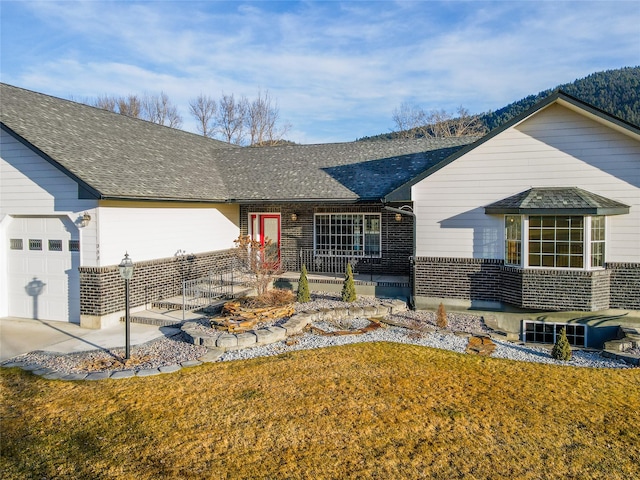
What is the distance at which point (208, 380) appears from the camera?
6859 millimetres

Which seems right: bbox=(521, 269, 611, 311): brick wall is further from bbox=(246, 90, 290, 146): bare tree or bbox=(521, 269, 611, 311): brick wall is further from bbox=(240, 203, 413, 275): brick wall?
bbox=(246, 90, 290, 146): bare tree

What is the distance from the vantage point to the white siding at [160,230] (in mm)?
10469

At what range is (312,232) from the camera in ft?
52.1

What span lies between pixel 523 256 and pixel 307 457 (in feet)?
27.8

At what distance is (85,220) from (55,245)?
1600mm

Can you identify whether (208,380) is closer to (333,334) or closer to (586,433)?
(333,334)

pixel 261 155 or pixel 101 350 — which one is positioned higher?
pixel 261 155

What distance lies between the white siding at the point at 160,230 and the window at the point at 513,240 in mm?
9367

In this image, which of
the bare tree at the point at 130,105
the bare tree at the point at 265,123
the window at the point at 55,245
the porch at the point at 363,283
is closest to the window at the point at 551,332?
the porch at the point at 363,283

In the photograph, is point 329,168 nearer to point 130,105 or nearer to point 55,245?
point 55,245

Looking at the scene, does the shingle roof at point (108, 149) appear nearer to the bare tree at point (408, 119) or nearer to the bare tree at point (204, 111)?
the bare tree at point (204, 111)

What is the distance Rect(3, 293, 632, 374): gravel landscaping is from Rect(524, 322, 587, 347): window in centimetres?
179

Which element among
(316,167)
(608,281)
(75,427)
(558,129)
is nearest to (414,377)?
(75,427)

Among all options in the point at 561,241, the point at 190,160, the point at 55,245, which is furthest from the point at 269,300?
the point at 190,160
